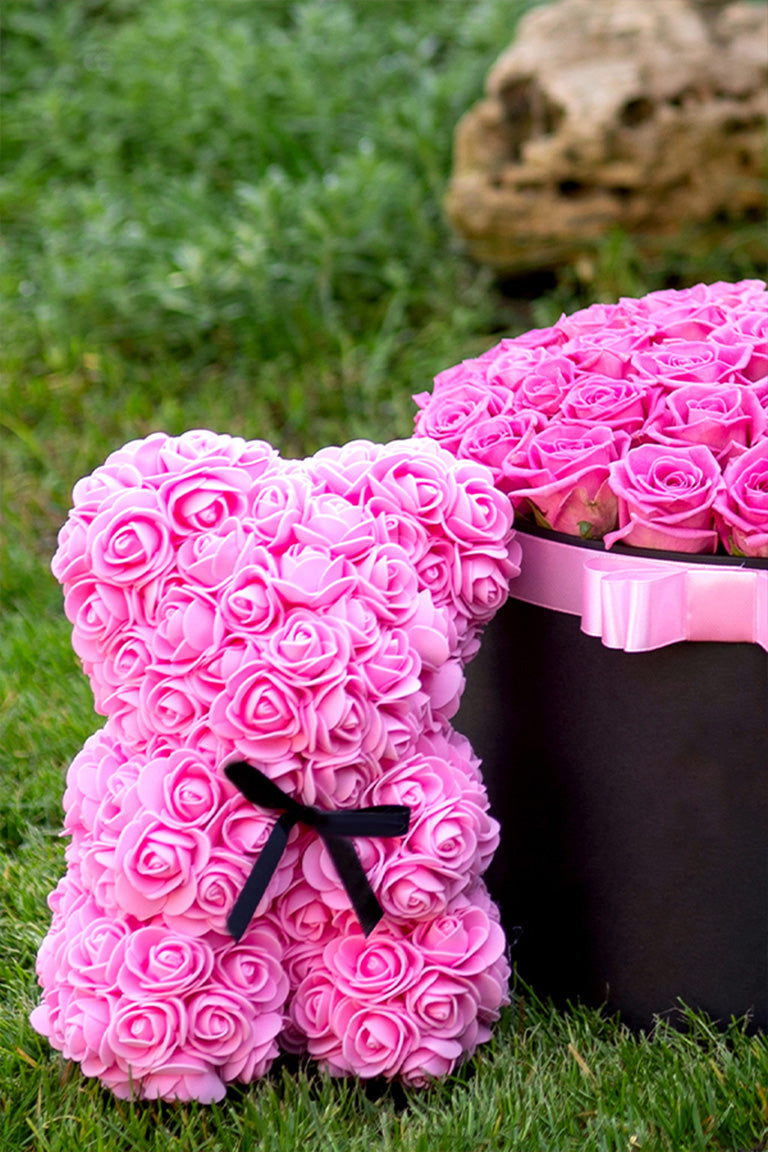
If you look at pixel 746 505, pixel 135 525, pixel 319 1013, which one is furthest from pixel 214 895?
pixel 746 505

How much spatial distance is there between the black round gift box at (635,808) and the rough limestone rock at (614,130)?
2.44 meters

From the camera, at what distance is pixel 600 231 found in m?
3.99

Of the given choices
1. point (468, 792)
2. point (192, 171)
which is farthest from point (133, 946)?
point (192, 171)

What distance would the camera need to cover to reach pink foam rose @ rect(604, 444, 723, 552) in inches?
62.5

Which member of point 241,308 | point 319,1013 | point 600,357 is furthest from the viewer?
point 241,308

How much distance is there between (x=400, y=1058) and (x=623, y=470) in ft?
2.35

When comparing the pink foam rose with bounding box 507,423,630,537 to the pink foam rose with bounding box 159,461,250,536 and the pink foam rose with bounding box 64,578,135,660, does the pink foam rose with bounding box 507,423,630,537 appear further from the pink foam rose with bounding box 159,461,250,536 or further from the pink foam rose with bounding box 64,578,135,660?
the pink foam rose with bounding box 64,578,135,660

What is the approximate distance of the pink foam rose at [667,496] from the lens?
1587 mm

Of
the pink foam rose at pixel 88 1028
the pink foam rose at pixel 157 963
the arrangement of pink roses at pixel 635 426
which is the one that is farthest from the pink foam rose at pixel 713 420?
the pink foam rose at pixel 88 1028

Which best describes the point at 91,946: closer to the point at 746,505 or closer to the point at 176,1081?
the point at 176,1081

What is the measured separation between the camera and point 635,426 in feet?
5.64

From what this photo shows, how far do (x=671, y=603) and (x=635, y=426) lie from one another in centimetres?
25

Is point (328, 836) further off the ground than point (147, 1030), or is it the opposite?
point (328, 836)

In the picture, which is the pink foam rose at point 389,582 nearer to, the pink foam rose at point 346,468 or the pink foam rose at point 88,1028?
the pink foam rose at point 346,468
